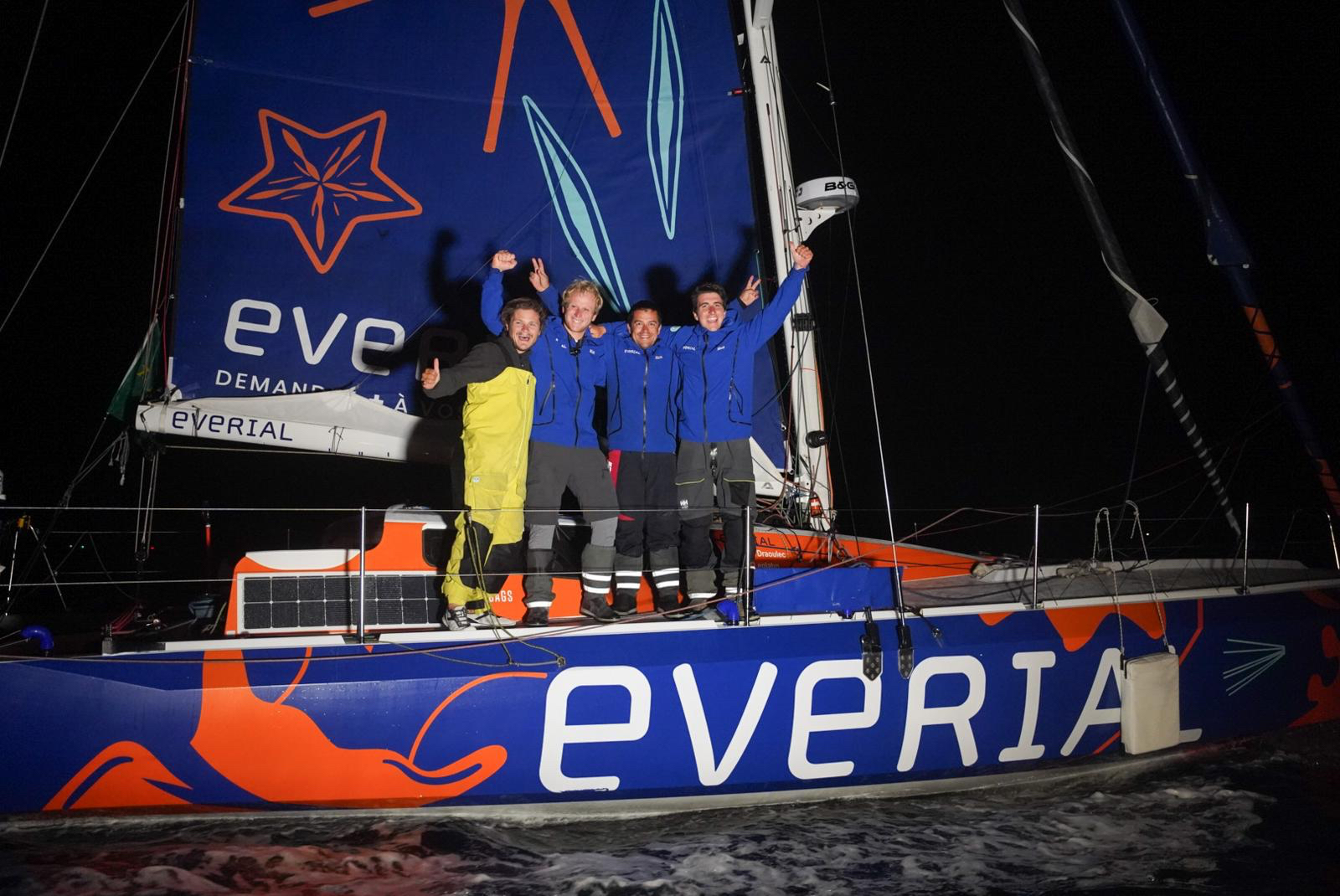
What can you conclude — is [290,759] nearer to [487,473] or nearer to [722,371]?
[487,473]

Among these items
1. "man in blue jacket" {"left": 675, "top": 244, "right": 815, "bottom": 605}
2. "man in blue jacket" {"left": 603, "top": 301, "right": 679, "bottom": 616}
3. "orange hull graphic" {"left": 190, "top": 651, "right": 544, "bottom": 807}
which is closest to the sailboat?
"orange hull graphic" {"left": 190, "top": 651, "right": 544, "bottom": 807}

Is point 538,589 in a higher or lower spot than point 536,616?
higher

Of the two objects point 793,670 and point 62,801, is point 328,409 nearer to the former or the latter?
point 62,801

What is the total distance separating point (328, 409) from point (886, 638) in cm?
274

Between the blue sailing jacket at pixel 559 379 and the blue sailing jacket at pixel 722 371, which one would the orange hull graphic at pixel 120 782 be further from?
the blue sailing jacket at pixel 722 371

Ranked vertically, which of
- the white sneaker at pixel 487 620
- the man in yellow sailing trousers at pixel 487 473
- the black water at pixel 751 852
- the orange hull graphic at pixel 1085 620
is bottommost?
the black water at pixel 751 852

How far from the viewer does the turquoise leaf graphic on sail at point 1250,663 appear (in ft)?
13.9

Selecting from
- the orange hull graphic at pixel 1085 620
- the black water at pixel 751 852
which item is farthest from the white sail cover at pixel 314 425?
the orange hull graphic at pixel 1085 620

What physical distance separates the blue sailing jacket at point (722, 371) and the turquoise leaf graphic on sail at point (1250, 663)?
2.36m

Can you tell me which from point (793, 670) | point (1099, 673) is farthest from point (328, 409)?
point (1099, 673)

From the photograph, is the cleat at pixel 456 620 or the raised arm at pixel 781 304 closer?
the cleat at pixel 456 620

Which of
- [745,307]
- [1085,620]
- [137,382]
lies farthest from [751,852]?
[137,382]

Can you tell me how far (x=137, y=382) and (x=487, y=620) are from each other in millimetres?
2117

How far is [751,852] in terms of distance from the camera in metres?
3.35
